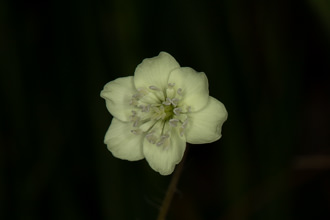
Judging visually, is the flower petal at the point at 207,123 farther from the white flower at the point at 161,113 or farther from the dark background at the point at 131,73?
the dark background at the point at 131,73

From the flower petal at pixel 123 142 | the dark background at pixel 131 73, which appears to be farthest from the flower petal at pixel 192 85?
the dark background at pixel 131 73

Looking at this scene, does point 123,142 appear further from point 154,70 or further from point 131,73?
point 131,73

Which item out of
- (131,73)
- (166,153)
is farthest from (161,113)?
(131,73)

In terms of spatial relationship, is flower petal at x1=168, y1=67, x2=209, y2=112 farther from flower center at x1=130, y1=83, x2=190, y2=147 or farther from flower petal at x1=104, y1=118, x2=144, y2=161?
flower petal at x1=104, y1=118, x2=144, y2=161

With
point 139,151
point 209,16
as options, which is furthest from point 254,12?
point 139,151

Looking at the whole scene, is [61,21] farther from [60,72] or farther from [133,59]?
[133,59]

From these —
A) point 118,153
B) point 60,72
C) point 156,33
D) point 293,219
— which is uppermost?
point 156,33
